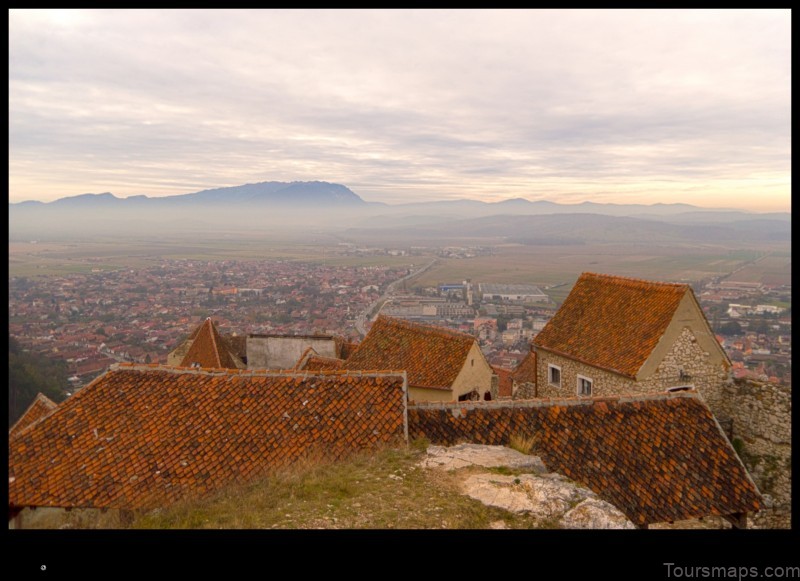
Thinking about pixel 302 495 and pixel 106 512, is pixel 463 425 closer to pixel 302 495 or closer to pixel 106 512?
pixel 302 495

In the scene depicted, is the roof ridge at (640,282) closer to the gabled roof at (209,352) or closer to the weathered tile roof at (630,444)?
the weathered tile roof at (630,444)

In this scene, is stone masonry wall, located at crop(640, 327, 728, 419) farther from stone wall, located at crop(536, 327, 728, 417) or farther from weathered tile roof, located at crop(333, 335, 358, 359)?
weathered tile roof, located at crop(333, 335, 358, 359)

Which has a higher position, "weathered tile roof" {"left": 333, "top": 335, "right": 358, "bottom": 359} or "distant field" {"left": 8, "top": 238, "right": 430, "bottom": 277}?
"distant field" {"left": 8, "top": 238, "right": 430, "bottom": 277}

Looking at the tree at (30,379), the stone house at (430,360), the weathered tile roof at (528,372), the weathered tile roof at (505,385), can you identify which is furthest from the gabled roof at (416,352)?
the tree at (30,379)

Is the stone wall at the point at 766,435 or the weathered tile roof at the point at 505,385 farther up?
the stone wall at the point at 766,435

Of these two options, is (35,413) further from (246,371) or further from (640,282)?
(640,282)

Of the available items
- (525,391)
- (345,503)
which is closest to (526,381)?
(525,391)

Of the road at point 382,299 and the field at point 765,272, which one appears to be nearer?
the road at point 382,299

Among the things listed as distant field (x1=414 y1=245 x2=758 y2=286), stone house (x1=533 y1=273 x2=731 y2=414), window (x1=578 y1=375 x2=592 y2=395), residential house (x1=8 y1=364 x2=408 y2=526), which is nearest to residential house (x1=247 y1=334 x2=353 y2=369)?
stone house (x1=533 y1=273 x2=731 y2=414)
